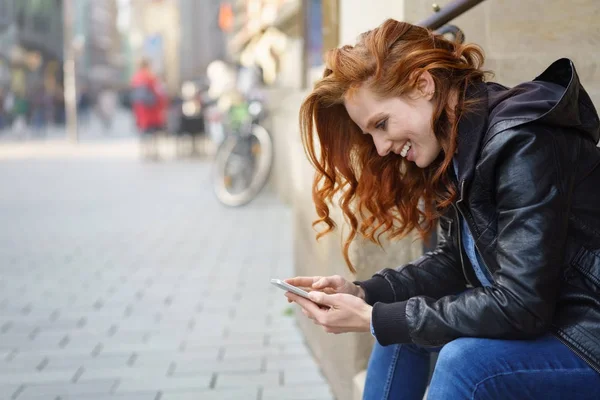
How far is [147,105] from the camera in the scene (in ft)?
50.9

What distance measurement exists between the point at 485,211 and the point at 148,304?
3240 mm

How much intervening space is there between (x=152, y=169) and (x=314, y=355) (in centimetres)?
1028

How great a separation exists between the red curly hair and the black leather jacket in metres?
0.09

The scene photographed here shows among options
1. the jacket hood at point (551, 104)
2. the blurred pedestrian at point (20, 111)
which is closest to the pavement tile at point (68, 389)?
the jacket hood at point (551, 104)

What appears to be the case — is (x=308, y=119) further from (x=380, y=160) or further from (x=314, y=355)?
(x=314, y=355)

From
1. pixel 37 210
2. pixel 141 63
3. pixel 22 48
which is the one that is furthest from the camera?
pixel 22 48

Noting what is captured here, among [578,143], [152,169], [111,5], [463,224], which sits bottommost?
[152,169]

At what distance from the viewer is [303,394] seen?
10.8ft

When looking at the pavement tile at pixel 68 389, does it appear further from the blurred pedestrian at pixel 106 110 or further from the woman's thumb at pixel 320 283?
the blurred pedestrian at pixel 106 110

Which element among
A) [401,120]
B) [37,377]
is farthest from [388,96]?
[37,377]

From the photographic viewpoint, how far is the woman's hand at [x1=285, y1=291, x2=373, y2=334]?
195cm

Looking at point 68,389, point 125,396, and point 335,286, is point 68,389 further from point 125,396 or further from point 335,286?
point 335,286

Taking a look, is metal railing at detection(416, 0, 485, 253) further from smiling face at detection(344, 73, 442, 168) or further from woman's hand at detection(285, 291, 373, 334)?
woman's hand at detection(285, 291, 373, 334)

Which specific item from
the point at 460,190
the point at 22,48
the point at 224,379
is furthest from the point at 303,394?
the point at 22,48
